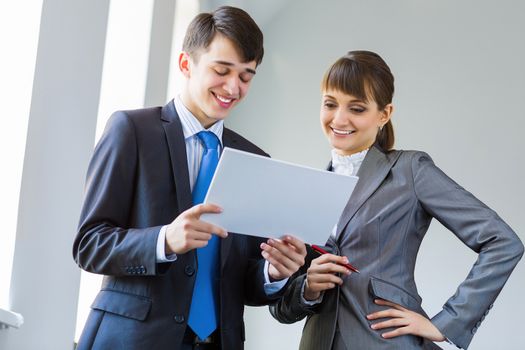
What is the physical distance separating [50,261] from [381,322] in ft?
3.58

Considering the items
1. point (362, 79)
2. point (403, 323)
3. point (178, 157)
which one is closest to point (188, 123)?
point (178, 157)

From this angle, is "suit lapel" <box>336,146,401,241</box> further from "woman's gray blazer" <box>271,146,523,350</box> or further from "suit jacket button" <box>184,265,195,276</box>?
"suit jacket button" <box>184,265,195,276</box>

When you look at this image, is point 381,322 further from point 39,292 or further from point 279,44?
point 279,44

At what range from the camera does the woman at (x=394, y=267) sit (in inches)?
74.4

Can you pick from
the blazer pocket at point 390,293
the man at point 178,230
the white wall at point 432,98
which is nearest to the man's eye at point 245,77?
the man at point 178,230

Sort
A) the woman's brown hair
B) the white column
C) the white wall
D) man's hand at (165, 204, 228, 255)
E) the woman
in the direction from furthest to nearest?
the white wall
the white column
the woman's brown hair
the woman
man's hand at (165, 204, 228, 255)

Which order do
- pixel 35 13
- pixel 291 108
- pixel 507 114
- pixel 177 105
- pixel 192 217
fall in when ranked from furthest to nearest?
pixel 291 108 → pixel 507 114 → pixel 35 13 → pixel 177 105 → pixel 192 217

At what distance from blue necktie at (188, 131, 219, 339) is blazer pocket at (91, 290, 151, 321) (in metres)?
0.12

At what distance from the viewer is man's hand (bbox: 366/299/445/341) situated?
1.86 metres

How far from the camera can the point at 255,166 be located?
60.5 inches

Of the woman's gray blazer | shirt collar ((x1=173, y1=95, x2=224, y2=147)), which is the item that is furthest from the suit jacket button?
the woman's gray blazer

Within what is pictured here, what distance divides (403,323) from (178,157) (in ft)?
2.30

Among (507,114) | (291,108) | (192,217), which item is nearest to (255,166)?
(192,217)

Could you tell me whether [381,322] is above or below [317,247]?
below
